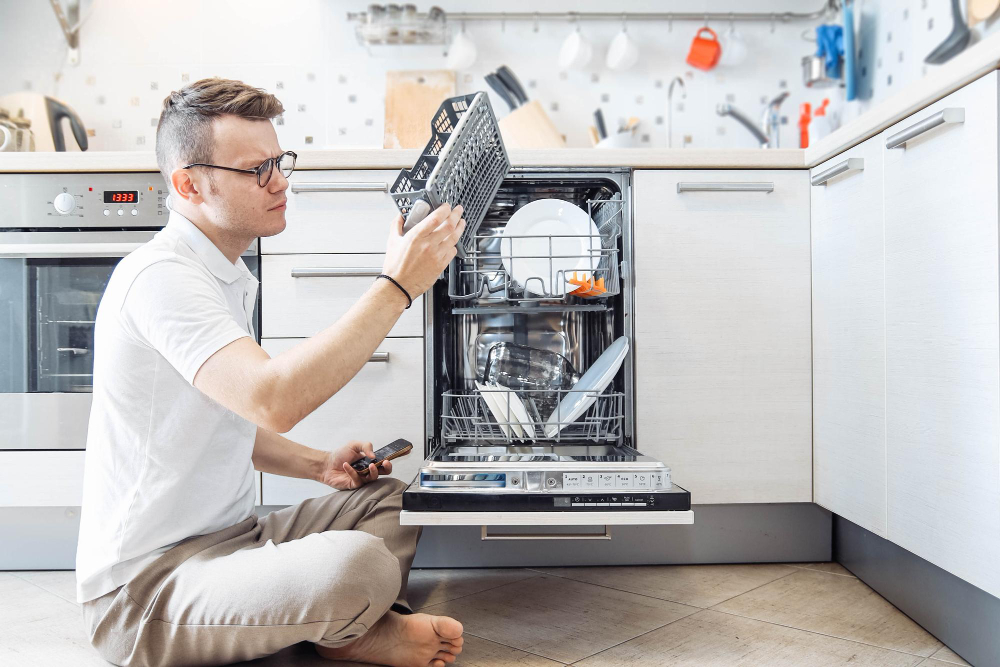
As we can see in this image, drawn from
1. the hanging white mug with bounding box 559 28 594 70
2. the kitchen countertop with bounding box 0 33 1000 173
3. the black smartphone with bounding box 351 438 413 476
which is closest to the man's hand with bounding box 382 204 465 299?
the black smartphone with bounding box 351 438 413 476

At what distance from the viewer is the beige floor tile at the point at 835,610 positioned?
1.37 metres

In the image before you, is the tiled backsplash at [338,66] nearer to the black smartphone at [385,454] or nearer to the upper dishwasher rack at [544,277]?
the upper dishwasher rack at [544,277]

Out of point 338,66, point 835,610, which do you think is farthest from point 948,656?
point 338,66

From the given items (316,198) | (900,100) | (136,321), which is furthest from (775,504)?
(136,321)

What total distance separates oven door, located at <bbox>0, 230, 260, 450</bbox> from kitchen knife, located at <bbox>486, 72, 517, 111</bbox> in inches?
46.7

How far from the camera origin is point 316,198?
1771 mm

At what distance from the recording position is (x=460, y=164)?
1252mm

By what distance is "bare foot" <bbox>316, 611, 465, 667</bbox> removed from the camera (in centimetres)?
122

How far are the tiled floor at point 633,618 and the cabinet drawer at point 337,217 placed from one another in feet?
2.71

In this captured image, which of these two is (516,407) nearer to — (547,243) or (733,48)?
(547,243)

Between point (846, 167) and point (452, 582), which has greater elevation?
point (846, 167)

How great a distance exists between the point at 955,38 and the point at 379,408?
179 centimetres

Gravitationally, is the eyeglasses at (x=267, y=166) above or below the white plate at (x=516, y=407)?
above

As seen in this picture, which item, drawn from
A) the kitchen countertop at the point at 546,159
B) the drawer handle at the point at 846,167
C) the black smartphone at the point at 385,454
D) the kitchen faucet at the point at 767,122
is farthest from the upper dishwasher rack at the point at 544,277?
the kitchen faucet at the point at 767,122
